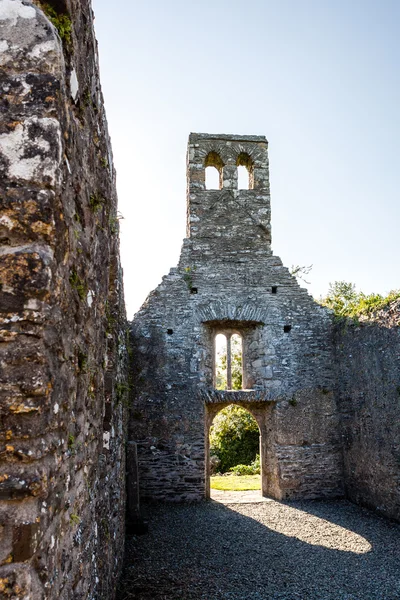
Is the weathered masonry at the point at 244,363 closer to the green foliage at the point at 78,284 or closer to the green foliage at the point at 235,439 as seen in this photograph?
the green foliage at the point at 235,439

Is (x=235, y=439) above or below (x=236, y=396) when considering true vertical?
below

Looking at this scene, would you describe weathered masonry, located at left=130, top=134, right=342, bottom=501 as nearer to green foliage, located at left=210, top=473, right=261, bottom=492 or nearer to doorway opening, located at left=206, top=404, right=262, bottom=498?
green foliage, located at left=210, top=473, right=261, bottom=492

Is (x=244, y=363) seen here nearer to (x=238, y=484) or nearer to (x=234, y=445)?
(x=238, y=484)

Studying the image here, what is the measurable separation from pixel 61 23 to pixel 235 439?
57.0 ft

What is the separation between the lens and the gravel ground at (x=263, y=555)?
5004mm

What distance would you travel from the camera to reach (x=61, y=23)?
2.12 m

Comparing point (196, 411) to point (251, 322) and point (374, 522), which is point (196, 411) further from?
point (374, 522)

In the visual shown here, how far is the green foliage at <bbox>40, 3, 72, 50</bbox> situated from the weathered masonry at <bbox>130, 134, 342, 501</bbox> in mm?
8148

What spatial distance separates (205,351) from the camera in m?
10.1

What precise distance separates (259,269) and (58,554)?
9.24 meters

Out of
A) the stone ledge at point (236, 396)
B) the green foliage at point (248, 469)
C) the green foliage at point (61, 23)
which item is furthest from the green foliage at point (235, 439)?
the green foliage at point (61, 23)

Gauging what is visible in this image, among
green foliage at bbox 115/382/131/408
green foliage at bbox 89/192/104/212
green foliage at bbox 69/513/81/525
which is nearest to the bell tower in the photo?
green foliage at bbox 115/382/131/408

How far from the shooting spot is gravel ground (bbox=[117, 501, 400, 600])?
5004mm

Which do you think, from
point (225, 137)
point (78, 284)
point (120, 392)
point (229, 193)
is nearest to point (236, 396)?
point (120, 392)
